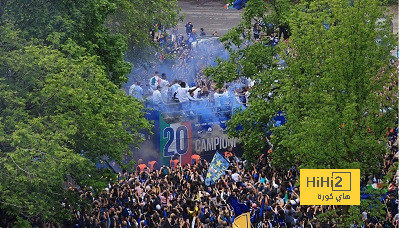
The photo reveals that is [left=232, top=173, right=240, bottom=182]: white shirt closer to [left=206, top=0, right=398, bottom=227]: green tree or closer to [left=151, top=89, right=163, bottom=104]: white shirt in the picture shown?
[left=206, top=0, right=398, bottom=227]: green tree

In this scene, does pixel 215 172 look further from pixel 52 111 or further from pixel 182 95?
pixel 182 95

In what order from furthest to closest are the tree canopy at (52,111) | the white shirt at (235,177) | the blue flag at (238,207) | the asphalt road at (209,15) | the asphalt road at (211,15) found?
the asphalt road at (209,15)
the asphalt road at (211,15)
the white shirt at (235,177)
the blue flag at (238,207)
the tree canopy at (52,111)

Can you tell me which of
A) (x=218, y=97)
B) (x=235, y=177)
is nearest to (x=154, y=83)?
(x=218, y=97)

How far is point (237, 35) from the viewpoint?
135 feet

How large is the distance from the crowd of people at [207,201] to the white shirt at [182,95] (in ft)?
19.0

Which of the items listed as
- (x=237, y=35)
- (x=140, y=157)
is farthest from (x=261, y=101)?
(x=140, y=157)

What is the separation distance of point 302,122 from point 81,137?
20.0ft

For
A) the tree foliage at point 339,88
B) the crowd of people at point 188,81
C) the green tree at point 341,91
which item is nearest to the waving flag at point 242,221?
the green tree at point 341,91

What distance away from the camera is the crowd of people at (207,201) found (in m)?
34.5

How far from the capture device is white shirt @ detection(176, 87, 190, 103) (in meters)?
44.9

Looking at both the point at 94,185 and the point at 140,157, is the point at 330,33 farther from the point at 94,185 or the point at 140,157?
the point at 140,157

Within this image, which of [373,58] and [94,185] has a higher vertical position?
[373,58]

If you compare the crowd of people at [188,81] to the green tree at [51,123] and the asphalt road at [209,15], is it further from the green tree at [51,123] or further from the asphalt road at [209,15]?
the asphalt road at [209,15]

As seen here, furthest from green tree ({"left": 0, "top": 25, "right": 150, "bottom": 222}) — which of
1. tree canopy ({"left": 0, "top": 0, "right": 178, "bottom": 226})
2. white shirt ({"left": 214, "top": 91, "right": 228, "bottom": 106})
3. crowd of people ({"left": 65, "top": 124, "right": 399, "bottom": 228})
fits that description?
white shirt ({"left": 214, "top": 91, "right": 228, "bottom": 106})
